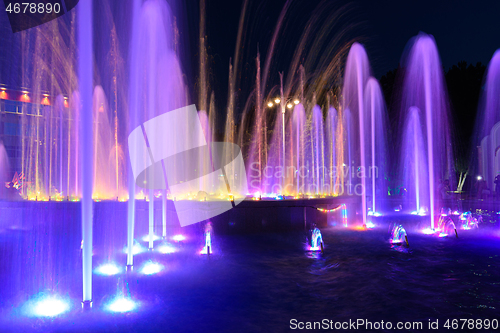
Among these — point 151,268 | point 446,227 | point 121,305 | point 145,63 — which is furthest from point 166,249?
point 446,227

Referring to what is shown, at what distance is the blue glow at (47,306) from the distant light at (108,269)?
5.13ft

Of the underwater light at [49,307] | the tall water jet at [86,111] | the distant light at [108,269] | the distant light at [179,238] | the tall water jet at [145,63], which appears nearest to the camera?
the tall water jet at [86,111]

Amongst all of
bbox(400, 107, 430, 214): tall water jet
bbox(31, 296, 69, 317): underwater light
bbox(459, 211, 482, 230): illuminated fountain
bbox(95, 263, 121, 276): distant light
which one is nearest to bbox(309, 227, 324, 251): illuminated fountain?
bbox(95, 263, 121, 276): distant light

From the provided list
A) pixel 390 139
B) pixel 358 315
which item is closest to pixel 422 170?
pixel 390 139

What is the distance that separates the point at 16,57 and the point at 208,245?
72.2 feet

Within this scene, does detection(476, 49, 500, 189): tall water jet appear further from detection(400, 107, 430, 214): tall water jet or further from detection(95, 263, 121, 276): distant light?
detection(95, 263, 121, 276): distant light

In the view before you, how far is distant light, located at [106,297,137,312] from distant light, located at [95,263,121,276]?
1.81 m

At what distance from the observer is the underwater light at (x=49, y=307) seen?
15.7ft

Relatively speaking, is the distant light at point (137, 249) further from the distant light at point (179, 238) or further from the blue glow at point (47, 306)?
the blue glow at point (47, 306)

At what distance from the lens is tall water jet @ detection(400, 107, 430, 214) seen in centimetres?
2170

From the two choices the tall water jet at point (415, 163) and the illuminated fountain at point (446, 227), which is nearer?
the illuminated fountain at point (446, 227)

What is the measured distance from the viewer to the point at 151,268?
23.7 ft

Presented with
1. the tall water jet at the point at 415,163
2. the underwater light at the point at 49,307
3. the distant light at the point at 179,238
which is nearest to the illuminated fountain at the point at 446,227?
the tall water jet at the point at 415,163

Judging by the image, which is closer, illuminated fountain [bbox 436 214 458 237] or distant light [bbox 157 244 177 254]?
distant light [bbox 157 244 177 254]
